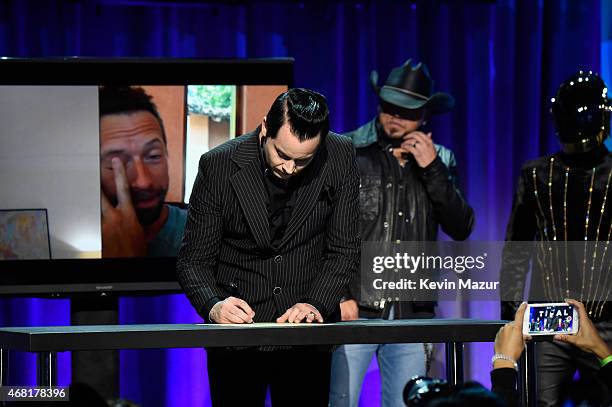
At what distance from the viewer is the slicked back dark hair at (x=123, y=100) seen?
476 centimetres

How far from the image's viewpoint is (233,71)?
4.79m

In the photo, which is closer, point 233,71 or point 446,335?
point 446,335

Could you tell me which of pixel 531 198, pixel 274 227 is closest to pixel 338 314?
pixel 274 227

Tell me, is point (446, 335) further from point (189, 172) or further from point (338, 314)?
point (189, 172)

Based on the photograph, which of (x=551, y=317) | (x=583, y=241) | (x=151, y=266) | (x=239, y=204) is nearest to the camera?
(x=551, y=317)

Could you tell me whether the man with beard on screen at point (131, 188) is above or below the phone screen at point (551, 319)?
above

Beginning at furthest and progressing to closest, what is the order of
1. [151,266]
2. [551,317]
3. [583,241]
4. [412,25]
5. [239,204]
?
[412,25] < [151,266] < [583,241] < [239,204] < [551,317]

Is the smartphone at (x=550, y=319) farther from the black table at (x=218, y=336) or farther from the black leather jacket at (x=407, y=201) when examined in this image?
the black leather jacket at (x=407, y=201)

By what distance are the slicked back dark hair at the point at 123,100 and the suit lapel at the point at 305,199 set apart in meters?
1.68

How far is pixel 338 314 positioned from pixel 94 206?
1.72 meters

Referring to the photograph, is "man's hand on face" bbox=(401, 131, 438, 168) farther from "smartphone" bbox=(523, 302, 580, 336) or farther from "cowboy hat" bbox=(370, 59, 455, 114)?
"smartphone" bbox=(523, 302, 580, 336)

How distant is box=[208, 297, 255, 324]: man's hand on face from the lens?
3148 millimetres

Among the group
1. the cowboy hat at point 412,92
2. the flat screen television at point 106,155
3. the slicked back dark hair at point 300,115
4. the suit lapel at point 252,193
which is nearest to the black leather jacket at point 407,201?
the cowboy hat at point 412,92

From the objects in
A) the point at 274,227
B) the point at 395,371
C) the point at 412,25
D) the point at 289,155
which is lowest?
the point at 395,371
